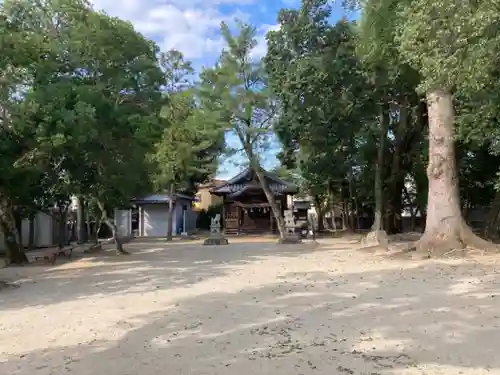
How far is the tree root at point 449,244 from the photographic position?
44.9ft

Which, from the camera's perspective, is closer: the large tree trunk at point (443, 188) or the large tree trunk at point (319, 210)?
the large tree trunk at point (443, 188)

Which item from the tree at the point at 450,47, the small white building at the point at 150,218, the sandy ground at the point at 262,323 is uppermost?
the tree at the point at 450,47

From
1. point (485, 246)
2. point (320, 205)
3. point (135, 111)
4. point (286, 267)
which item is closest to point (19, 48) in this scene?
point (135, 111)

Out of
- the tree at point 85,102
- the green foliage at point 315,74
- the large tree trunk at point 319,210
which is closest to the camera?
the tree at point 85,102

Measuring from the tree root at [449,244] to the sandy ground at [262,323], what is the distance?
1.78 metres

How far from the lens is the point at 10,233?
1562 cm

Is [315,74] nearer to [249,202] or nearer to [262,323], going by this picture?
[262,323]

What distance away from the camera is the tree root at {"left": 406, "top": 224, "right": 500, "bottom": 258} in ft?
44.9

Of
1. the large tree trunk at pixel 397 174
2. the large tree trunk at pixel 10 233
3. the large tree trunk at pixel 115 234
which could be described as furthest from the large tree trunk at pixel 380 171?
the large tree trunk at pixel 10 233

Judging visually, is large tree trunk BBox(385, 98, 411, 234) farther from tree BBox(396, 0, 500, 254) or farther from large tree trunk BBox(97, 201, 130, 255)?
large tree trunk BBox(97, 201, 130, 255)

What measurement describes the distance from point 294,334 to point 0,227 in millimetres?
12438

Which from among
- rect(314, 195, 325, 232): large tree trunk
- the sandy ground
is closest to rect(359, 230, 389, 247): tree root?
the sandy ground

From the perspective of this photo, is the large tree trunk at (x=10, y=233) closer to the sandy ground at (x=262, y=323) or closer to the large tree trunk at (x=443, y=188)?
the sandy ground at (x=262, y=323)

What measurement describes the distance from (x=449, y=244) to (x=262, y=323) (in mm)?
8958
